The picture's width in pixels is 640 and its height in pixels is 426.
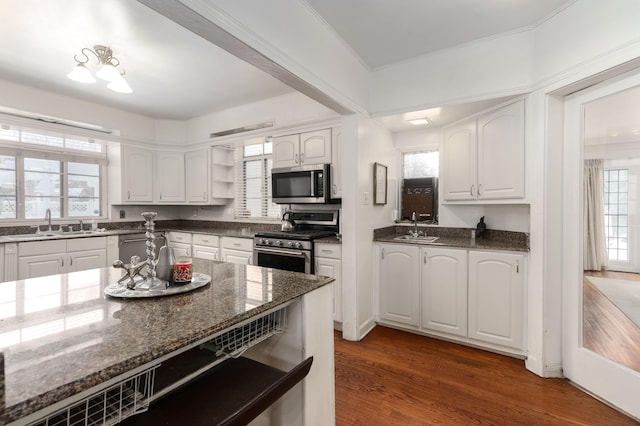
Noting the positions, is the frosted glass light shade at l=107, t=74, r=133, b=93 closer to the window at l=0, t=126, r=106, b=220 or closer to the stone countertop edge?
the window at l=0, t=126, r=106, b=220

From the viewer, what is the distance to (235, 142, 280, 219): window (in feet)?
13.8

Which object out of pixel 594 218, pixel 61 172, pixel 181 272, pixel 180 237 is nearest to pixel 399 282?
pixel 594 218

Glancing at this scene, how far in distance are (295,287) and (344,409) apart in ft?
3.38

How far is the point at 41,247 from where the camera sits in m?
3.21

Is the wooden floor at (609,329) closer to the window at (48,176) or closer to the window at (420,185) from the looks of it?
the window at (420,185)

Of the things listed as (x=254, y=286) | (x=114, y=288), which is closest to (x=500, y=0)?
(x=254, y=286)

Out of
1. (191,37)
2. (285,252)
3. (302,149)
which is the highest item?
(191,37)

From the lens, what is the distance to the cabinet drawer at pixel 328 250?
286 cm

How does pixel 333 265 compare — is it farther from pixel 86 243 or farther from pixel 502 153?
pixel 86 243

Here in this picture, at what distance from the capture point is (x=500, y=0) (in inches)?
77.2

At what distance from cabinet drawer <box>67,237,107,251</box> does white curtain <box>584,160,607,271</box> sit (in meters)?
4.86

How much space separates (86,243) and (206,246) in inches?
53.3

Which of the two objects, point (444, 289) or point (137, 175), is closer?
point (444, 289)

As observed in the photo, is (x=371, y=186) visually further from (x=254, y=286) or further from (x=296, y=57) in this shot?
(x=254, y=286)
